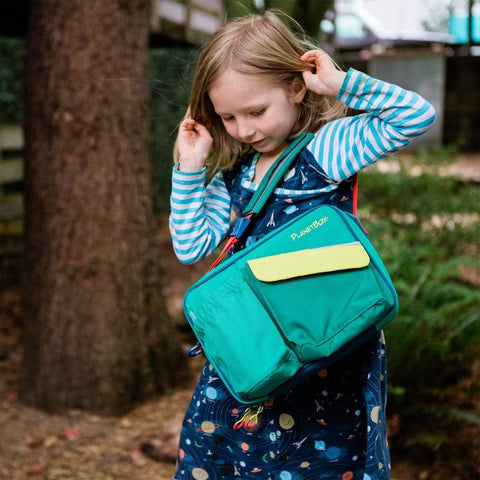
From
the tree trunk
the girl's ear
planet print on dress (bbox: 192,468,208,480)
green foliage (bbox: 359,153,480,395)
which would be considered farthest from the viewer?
the tree trunk

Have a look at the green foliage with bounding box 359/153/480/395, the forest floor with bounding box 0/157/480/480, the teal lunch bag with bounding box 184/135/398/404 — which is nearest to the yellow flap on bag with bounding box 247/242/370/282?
the teal lunch bag with bounding box 184/135/398/404

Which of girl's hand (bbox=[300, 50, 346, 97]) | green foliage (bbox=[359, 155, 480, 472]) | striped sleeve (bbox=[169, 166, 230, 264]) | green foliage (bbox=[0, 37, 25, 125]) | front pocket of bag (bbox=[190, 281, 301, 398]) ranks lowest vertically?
green foliage (bbox=[359, 155, 480, 472])

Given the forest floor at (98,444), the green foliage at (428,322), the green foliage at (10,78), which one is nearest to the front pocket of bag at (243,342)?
the green foliage at (428,322)

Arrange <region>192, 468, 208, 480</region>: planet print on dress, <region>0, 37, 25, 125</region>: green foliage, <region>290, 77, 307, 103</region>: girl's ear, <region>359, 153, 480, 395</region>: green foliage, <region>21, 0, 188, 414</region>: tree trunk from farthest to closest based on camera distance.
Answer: <region>0, 37, 25, 125</region>: green foliage < <region>21, 0, 188, 414</region>: tree trunk < <region>359, 153, 480, 395</region>: green foliage < <region>192, 468, 208, 480</region>: planet print on dress < <region>290, 77, 307, 103</region>: girl's ear

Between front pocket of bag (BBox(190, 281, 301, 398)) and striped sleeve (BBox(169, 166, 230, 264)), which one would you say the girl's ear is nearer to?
striped sleeve (BBox(169, 166, 230, 264))

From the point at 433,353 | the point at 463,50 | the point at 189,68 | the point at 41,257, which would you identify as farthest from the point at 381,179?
the point at 463,50

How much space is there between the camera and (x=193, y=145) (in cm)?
182

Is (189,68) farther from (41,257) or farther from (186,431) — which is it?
(41,257)

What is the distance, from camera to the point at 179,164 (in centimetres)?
179

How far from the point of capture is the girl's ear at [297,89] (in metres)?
1.71

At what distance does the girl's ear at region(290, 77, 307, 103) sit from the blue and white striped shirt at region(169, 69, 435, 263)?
0.11 metres

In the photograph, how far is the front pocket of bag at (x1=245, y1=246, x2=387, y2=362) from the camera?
1.51 meters

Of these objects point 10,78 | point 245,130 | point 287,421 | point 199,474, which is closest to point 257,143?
point 245,130

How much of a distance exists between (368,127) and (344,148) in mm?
78
